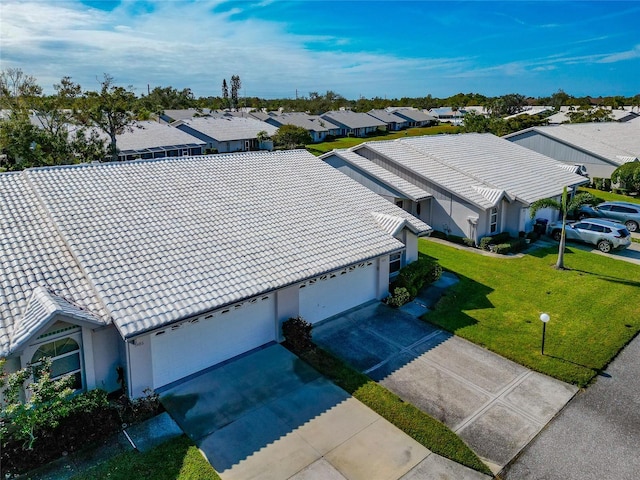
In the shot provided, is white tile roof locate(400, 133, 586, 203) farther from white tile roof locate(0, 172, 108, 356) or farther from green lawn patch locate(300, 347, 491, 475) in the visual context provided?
white tile roof locate(0, 172, 108, 356)

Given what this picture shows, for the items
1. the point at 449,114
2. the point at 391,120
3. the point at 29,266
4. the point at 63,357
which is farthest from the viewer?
the point at 449,114

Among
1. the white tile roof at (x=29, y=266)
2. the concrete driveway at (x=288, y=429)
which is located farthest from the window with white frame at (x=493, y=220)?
the white tile roof at (x=29, y=266)

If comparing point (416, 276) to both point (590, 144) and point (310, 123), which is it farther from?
point (310, 123)

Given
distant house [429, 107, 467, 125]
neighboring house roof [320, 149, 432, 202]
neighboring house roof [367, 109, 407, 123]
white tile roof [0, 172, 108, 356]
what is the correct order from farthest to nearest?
distant house [429, 107, 467, 125] → neighboring house roof [367, 109, 407, 123] → neighboring house roof [320, 149, 432, 202] → white tile roof [0, 172, 108, 356]

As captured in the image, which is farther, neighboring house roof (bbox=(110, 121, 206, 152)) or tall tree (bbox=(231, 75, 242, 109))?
tall tree (bbox=(231, 75, 242, 109))

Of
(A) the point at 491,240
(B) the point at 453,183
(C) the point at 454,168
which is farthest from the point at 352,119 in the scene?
(A) the point at 491,240

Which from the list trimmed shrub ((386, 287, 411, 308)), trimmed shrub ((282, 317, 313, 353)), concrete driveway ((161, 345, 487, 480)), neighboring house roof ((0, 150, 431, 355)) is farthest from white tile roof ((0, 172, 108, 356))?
trimmed shrub ((386, 287, 411, 308))

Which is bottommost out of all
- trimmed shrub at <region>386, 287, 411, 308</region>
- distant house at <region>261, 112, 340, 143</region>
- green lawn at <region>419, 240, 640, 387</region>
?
green lawn at <region>419, 240, 640, 387</region>

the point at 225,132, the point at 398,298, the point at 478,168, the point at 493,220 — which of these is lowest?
the point at 398,298
